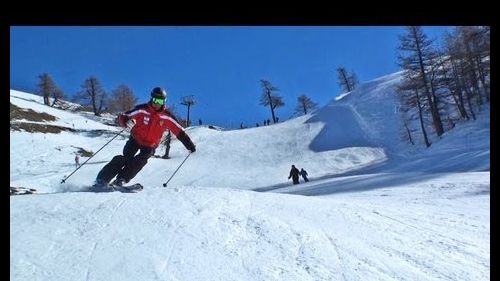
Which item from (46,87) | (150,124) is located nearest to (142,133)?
(150,124)

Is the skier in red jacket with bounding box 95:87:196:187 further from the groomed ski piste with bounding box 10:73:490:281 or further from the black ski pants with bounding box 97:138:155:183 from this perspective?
the groomed ski piste with bounding box 10:73:490:281

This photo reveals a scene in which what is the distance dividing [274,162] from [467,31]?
24.1 metres

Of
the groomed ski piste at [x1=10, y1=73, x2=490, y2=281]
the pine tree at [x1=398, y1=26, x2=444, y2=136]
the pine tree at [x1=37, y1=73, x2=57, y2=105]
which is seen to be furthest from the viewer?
the pine tree at [x1=37, y1=73, x2=57, y2=105]

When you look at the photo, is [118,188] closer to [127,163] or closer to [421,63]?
[127,163]

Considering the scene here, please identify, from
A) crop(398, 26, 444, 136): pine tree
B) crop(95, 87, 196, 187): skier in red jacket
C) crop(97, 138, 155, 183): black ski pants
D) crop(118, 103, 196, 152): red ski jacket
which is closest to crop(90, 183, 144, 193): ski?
crop(95, 87, 196, 187): skier in red jacket

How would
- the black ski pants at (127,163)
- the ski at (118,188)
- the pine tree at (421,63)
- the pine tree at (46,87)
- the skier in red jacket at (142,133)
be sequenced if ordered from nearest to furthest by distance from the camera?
the skier in red jacket at (142,133)
the ski at (118,188)
the black ski pants at (127,163)
the pine tree at (421,63)
the pine tree at (46,87)

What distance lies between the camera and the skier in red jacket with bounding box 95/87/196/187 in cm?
833

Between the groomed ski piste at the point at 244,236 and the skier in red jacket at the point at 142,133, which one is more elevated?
the skier in red jacket at the point at 142,133

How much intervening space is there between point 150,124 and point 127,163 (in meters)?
1.17

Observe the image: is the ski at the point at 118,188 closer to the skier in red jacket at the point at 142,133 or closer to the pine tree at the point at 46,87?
the skier in red jacket at the point at 142,133

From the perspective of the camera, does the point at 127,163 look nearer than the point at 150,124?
No

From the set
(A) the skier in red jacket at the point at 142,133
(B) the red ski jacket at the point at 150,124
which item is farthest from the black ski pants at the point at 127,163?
(B) the red ski jacket at the point at 150,124

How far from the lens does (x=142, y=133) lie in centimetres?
880

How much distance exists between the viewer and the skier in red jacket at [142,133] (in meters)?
8.33
